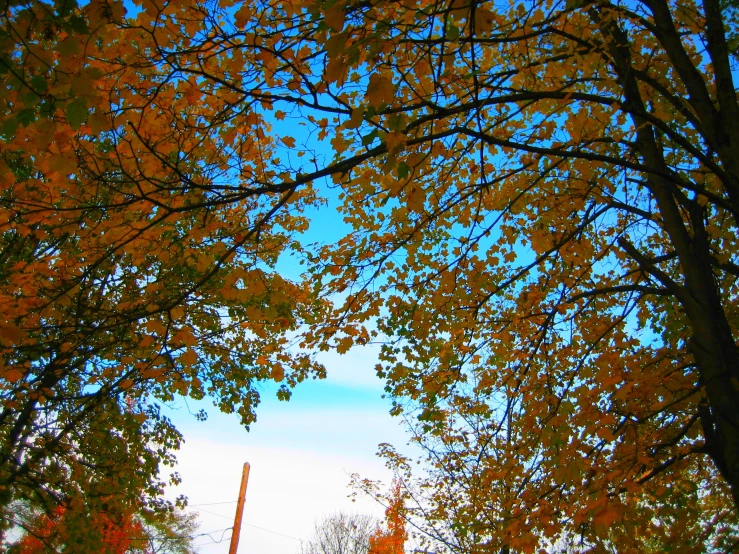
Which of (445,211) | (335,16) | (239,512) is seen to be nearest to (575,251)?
(445,211)

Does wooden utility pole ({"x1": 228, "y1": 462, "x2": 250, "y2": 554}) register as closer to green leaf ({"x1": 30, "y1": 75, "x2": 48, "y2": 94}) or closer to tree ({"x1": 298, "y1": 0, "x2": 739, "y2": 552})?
tree ({"x1": 298, "y1": 0, "x2": 739, "y2": 552})

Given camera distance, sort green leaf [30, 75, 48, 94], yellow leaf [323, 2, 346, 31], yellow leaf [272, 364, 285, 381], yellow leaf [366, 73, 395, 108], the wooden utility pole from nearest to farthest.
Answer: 1. yellow leaf [323, 2, 346, 31]
2. yellow leaf [366, 73, 395, 108]
3. green leaf [30, 75, 48, 94]
4. yellow leaf [272, 364, 285, 381]
5. the wooden utility pole

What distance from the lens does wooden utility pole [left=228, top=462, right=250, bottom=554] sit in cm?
1481

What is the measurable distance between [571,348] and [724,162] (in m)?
2.20

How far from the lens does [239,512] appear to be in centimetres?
1565

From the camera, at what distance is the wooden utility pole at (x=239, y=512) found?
14.8 metres

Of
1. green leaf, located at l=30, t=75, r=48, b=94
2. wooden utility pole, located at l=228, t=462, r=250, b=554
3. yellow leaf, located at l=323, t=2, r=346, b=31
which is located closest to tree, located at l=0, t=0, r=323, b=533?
green leaf, located at l=30, t=75, r=48, b=94

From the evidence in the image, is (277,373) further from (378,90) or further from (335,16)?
(335,16)

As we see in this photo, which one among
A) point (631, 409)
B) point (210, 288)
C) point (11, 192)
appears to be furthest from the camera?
point (210, 288)

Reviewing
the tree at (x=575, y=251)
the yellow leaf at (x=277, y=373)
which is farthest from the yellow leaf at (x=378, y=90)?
the yellow leaf at (x=277, y=373)

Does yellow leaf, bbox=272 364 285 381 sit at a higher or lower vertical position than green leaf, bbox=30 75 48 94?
lower

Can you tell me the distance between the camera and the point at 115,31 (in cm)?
272

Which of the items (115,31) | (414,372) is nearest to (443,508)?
(414,372)

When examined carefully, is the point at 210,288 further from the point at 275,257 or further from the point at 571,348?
the point at 571,348
